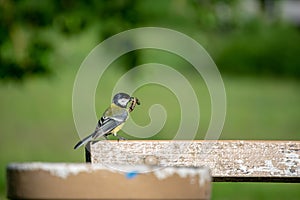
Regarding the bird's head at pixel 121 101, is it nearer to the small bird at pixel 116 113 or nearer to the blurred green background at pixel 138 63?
the small bird at pixel 116 113

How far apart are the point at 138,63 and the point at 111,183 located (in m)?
5.70

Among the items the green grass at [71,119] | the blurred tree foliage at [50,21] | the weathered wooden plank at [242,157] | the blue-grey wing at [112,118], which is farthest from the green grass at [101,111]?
the weathered wooden plank at [242,157]

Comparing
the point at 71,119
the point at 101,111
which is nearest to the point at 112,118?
the point at 101,111

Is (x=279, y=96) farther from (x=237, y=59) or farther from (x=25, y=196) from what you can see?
(x=25, y=196)

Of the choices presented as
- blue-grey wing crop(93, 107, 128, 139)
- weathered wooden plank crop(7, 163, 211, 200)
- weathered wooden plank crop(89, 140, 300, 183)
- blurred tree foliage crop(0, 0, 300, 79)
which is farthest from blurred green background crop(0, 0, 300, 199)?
weathered wooden plank crop(7, 163, 211, 200)

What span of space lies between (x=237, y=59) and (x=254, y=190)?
12.7 m

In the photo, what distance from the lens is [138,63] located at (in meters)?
7.30

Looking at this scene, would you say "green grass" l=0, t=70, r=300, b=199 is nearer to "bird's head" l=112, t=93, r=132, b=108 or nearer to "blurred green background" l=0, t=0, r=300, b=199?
"blurred green background" l=0, t=0, r=300, b=199

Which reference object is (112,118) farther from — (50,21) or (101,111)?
(101,111)

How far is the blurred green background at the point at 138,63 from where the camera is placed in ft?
22.7

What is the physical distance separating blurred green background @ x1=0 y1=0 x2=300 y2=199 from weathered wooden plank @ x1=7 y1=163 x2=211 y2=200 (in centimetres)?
493

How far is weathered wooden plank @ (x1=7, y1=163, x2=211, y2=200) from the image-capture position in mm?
1622

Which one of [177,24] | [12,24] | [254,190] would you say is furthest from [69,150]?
[12,24]

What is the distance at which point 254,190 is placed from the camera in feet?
29.4
